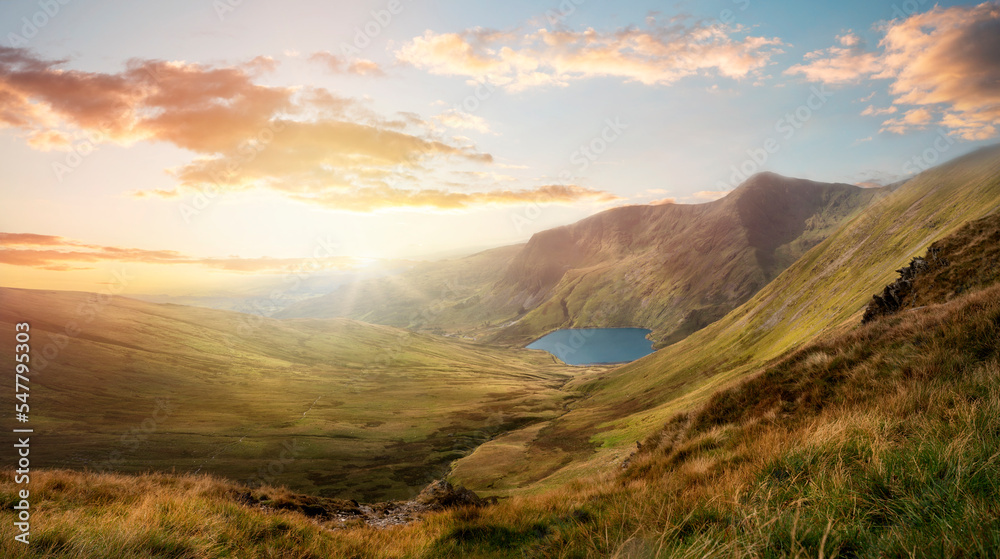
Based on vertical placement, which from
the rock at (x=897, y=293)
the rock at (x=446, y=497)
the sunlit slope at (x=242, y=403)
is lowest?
the sunlit slope at (x=242, y=403)

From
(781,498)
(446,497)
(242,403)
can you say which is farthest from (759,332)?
(242,403)

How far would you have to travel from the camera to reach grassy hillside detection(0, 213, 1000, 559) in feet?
12.5

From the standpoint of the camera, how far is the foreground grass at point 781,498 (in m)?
3.80

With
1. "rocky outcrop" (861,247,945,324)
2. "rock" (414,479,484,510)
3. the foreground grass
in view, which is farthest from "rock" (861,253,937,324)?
"rock" (414,479,484,510)

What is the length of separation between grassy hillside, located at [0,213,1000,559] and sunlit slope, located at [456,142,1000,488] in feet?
142

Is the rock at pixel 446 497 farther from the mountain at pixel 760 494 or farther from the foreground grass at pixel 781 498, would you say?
the foreground grass at pixel 781 498

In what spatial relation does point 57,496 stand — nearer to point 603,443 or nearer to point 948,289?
point 948,289

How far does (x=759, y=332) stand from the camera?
3536 inches

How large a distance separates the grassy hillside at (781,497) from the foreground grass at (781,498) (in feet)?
0.10

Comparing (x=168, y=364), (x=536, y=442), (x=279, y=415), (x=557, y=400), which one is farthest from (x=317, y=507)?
(x=168, y=364)

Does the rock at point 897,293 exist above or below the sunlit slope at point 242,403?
above

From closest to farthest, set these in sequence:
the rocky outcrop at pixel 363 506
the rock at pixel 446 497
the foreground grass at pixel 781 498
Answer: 1. the foreground grass at pixel 781 498
2. the rocky outcrop at pixel 363 506
3. the rock at pixel 446 497

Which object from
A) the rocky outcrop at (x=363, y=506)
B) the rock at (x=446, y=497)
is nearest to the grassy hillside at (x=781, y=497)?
the rocky outcrop at (x=363, y=506)

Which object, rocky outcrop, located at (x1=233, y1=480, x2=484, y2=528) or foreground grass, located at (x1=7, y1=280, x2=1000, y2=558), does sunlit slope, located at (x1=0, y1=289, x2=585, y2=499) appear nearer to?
rocky outcrop, located at (x1=233, y1=480, x2=484, y2=528)
